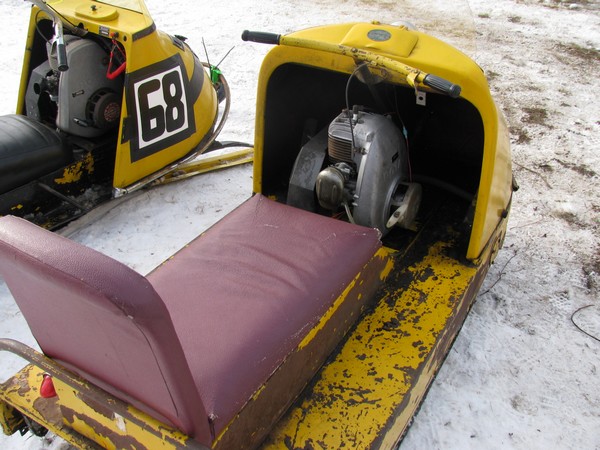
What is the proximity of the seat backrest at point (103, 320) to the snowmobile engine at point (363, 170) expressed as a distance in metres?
1.07

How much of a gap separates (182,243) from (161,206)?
43 cm

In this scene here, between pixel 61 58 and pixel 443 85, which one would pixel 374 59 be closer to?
pixel 443 85

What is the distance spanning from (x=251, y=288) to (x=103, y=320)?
588 millimetres

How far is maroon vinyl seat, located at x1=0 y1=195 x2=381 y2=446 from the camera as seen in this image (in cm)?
112

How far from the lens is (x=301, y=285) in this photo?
5.75 feet

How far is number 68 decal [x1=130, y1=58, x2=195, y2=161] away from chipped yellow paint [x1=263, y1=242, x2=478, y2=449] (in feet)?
5.57

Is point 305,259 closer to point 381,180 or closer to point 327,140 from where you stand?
point 381,180

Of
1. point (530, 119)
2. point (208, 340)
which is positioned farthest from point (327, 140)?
point (530, 119)

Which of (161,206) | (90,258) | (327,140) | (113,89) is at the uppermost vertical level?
(90,258)

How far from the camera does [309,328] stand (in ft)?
5.45

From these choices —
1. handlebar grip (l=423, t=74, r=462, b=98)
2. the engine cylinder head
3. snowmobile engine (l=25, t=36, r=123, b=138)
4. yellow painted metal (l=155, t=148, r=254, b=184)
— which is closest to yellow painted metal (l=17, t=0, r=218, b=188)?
snowmobile engine (l=25, t=36, r=123, b=138)

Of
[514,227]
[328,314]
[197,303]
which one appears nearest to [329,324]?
[328,314]

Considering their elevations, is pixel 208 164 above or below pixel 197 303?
below

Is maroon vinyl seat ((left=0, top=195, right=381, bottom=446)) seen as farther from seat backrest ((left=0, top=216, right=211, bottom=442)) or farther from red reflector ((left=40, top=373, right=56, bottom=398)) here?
red reflector ((left=40, top=373, right=56, bottom=398))
